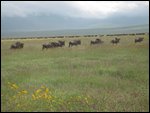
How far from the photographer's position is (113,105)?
9.52 meters

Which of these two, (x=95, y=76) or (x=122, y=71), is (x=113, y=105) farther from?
(x=122, y=71)

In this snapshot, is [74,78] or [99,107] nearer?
[99,107]

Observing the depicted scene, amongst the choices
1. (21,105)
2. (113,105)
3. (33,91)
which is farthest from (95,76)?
(21,105)

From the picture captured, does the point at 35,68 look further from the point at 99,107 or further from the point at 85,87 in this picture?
the point at 99,107

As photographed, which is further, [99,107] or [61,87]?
[61,87]

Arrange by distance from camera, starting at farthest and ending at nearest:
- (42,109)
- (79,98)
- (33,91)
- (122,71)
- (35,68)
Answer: (35,68), (122,71), (33,91), (79,98), (42,109)

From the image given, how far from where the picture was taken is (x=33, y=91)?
11.2 metres

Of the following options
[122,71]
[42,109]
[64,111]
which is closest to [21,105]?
[42,109]

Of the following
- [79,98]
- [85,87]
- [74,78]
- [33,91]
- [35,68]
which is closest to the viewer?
[79,98]

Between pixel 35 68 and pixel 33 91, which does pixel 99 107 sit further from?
pixel 35 68

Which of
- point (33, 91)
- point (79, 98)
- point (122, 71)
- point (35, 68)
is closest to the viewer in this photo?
point (79, 98)

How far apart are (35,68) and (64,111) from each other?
867 cm

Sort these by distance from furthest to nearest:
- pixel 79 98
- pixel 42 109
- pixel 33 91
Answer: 1. pixel 33 91
2. pixel 79 98
3. pixel 42 109

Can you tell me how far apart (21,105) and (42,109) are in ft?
1.96
